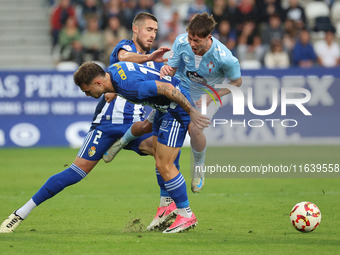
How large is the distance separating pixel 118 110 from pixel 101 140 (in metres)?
0.55

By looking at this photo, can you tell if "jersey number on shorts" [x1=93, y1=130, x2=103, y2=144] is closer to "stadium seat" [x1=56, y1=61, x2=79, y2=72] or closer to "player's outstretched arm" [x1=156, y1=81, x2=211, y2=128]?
"player's outstretched arm" [x1=156, y1=81, x2=211, y2=128]

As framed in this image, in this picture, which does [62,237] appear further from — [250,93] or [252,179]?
[250,93]

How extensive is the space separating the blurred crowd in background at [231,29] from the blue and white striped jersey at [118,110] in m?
9.17

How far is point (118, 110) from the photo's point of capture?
6723 mm

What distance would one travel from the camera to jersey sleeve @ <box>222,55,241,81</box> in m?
6.28

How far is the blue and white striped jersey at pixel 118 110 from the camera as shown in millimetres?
6539

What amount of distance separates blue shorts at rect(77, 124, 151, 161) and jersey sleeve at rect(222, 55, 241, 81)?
1.35 meters

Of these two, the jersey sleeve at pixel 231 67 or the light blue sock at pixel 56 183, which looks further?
the jersey sleeve at pixel 231 67

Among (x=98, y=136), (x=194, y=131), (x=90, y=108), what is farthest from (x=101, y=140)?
(x=90, y=108)

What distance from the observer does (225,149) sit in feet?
39.1

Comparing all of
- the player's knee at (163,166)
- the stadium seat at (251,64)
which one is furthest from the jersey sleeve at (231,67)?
the stadium seat at (251,64)

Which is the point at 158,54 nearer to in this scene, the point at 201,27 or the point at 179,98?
the point at 201,27

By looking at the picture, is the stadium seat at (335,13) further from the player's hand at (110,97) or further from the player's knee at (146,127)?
the player's hand at (110,97)

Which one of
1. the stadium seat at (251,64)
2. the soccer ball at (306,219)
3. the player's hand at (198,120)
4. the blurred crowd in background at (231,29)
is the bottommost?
the soccer ball at (306,219)
